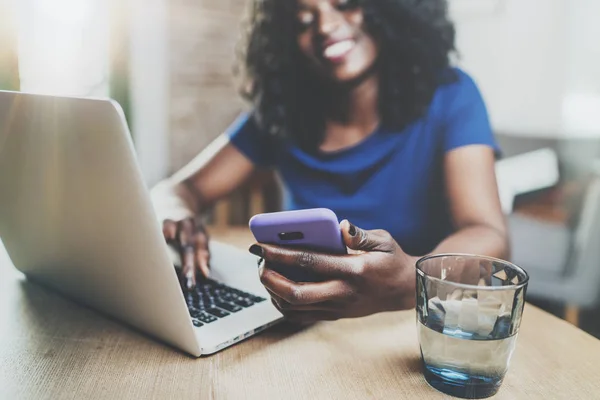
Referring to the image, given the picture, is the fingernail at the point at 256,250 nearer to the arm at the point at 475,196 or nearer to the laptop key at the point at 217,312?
the laptop key at the point at 217,312

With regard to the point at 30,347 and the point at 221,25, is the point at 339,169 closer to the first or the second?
the point at 221,25

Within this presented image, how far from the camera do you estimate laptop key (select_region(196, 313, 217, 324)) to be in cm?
71

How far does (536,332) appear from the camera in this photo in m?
0.75

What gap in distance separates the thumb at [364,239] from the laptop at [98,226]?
0.16 m

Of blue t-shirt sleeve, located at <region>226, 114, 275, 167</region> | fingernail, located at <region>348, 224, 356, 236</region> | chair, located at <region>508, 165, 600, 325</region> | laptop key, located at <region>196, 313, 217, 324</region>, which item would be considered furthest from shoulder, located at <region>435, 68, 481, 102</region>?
laptop key, located at <region>196, 313, 217, 324</region>

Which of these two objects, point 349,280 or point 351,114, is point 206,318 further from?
point 351,114

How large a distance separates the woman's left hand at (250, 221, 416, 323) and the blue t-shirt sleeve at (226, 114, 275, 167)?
0.52 m

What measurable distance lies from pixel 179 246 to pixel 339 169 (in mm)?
363

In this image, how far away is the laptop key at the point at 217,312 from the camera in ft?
2.38

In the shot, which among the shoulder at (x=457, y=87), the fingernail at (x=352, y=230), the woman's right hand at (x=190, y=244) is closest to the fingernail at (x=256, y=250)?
the fingernail at (x=352, y=230)

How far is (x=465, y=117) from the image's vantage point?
1026mm

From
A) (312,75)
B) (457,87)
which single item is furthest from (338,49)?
(457,87)

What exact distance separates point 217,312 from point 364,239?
219 mm

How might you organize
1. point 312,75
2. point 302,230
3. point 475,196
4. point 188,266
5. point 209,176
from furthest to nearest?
point 209,176, point 312,75, point 475,196, point 188,266, point 302,230
